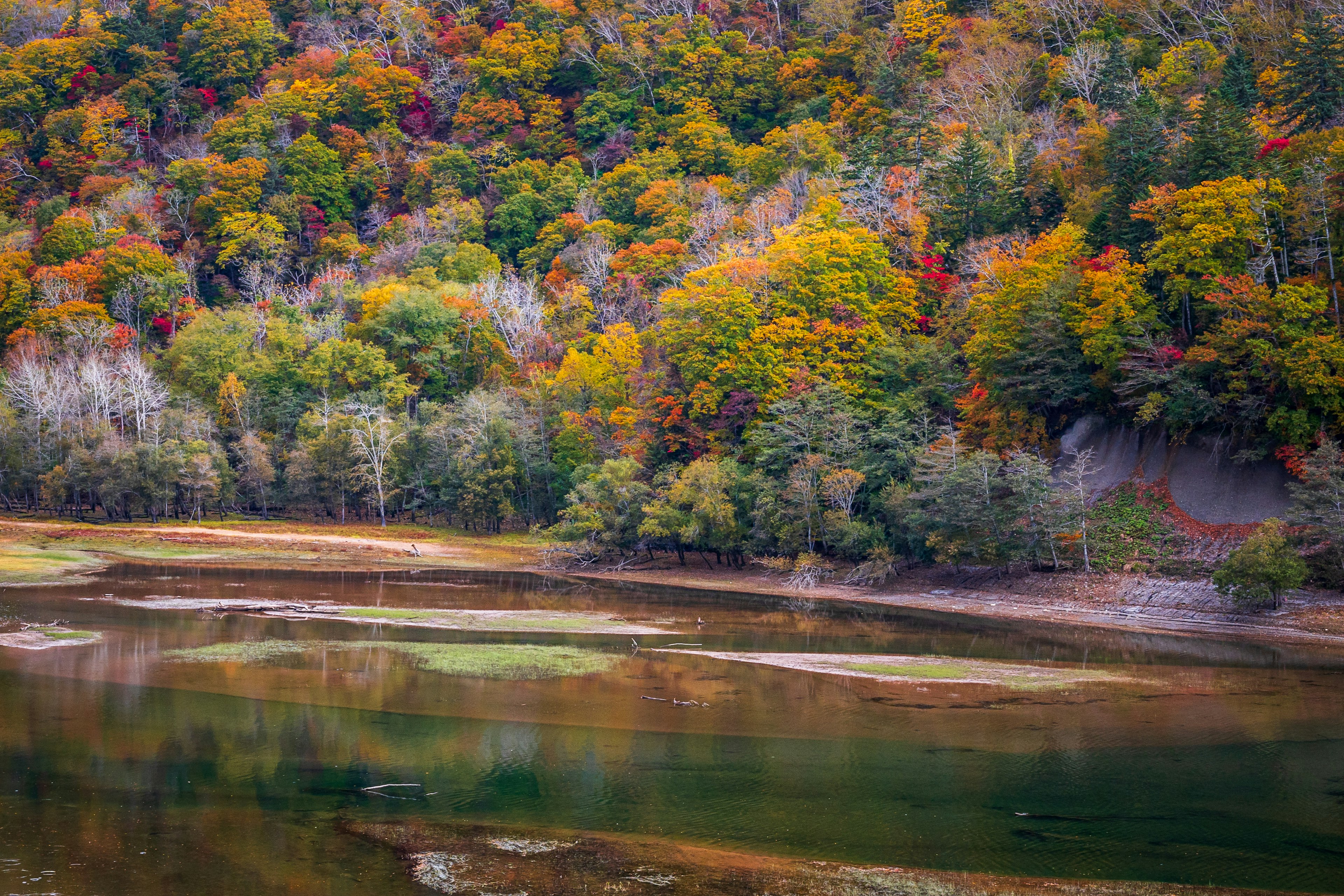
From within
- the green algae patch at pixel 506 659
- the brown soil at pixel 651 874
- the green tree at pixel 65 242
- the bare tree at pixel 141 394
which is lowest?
the brown soil at pixel 651 874

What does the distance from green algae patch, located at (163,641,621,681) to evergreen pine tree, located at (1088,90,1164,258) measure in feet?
108

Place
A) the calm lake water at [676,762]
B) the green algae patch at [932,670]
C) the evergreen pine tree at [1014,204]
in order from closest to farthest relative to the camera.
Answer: the calm lake water at [676,762] → the green algae patch at [932,670] → the evergreen pine tree at [1014,204]

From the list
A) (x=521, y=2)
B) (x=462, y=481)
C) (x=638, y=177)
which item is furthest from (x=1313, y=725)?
(x=521, y=2)

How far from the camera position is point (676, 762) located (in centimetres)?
1998

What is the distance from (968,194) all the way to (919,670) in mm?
39230

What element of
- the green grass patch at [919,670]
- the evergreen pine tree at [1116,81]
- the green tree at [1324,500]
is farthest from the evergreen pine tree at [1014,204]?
the green grass patch at [919,670]

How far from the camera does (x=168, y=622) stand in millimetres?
34156

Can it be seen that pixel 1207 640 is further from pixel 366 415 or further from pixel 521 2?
pixel 521 2

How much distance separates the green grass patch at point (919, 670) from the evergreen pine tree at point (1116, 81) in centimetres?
4279

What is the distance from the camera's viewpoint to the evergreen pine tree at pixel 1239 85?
51719mm

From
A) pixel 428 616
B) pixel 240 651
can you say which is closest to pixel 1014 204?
pixel 428 616

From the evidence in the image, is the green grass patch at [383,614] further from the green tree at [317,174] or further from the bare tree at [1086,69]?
the green tree at [317,174]

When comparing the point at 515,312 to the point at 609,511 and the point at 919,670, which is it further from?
the point at 919,670

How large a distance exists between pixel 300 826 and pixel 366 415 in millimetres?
60764
